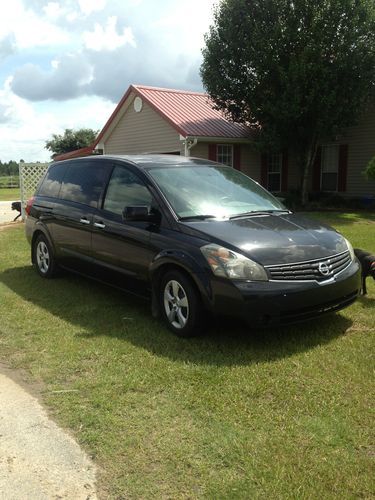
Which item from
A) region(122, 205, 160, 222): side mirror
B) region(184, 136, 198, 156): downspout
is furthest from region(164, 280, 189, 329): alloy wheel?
region(184, 136, 198, 156): downspout

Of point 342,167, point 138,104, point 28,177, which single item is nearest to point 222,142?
point 138,104

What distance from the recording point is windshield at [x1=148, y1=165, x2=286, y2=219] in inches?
203

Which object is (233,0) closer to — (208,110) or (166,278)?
(208,110)

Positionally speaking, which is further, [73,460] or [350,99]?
[350,99]

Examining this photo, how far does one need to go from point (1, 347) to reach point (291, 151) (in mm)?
15782

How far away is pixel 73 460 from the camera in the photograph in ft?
9.50

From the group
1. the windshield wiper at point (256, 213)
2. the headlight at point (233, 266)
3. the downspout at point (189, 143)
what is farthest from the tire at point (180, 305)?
the downspout at point (189, 143)

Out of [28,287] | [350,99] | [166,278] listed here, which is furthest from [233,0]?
[166,278]

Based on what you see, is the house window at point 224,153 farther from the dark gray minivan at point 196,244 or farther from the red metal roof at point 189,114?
the dark gray minivan at point 196,244

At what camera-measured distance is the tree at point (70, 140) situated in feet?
172

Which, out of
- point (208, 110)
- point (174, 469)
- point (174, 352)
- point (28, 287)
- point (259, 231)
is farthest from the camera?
point (208, 110)

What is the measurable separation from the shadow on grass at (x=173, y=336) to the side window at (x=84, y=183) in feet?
3.98

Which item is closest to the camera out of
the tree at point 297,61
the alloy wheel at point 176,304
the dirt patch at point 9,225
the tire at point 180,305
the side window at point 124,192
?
the tire at point 180,305

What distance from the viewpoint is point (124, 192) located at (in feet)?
18.7
